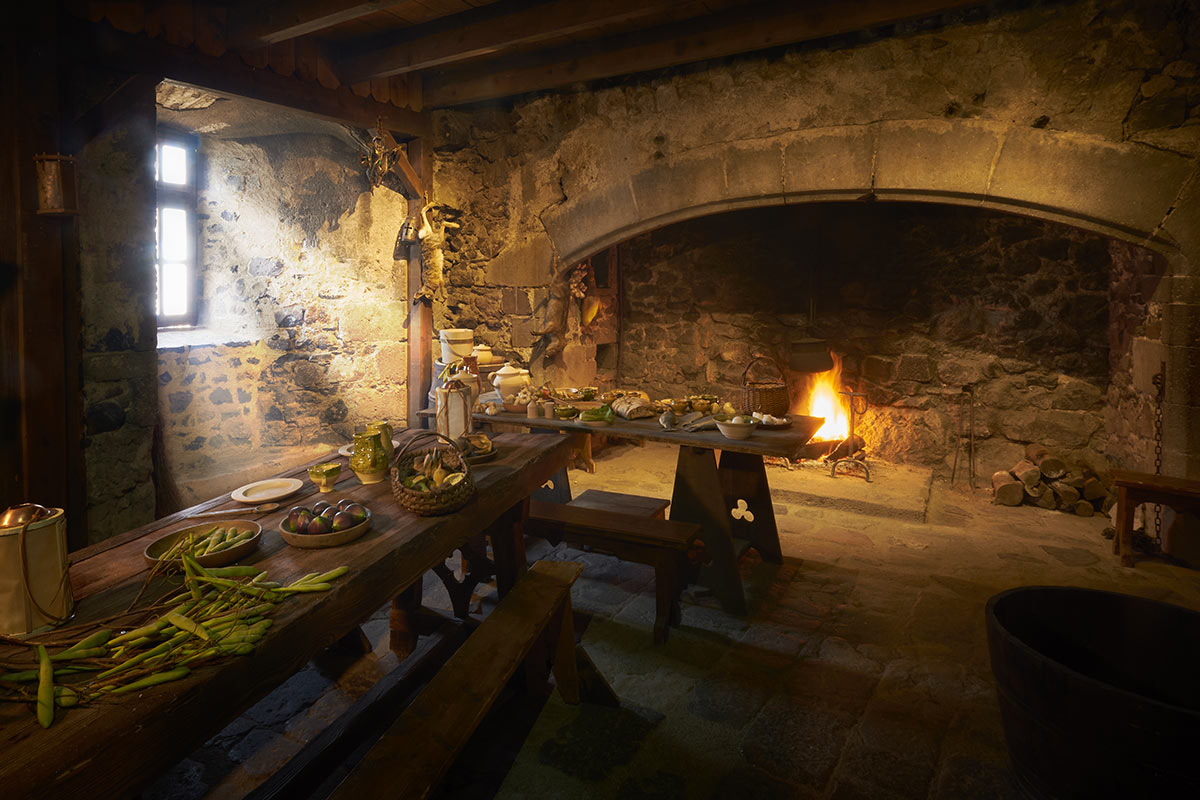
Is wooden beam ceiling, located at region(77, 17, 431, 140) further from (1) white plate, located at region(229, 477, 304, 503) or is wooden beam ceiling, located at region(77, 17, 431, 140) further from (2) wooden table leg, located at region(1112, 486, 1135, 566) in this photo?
(2) wooden table leg, located at region(1112, 486, 1135, 566)

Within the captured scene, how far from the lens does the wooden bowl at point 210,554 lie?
188 cm

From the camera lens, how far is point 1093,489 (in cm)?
498

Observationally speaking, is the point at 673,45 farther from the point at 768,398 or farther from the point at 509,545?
the point at 509,545

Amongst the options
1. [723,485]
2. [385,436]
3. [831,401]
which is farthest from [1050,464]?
[385,436]

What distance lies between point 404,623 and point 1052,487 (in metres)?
4.77

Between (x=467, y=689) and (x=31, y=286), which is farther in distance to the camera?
(x=31, y=286)

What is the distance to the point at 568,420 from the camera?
4113mm

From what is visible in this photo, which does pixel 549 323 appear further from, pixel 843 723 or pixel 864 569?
pixel 843 723

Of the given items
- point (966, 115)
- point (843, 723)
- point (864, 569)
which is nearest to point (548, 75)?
point (966, 115)

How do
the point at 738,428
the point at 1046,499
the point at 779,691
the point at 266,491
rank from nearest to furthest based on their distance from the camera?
the point at 266,491 → the point at 779,691 → the point at 738,428 → the point at 1046,499

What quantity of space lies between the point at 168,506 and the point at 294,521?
380cm

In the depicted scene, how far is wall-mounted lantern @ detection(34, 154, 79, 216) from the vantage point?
3.34 metres

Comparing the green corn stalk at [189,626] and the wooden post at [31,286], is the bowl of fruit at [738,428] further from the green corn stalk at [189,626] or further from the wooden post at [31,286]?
the wooden post at [31,286]

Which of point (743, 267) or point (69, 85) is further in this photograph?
point (743, 267)
